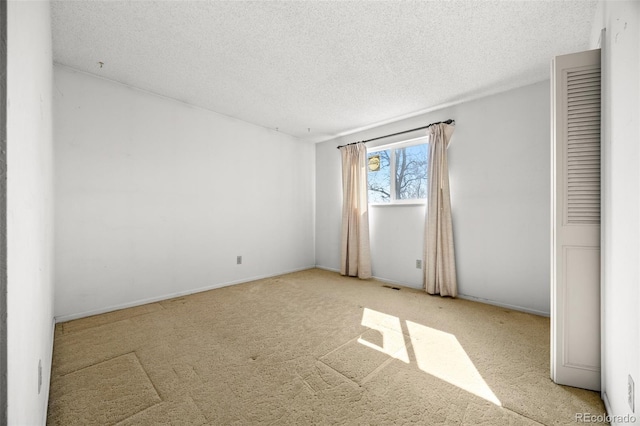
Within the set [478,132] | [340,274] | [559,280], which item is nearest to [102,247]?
[340,274]

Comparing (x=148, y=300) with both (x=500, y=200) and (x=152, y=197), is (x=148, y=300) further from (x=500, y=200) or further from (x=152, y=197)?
(x=500, y=200)

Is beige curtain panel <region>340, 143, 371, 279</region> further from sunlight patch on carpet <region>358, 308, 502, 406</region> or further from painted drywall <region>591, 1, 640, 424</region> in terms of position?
painted drywall <region>591, 1, 640, 424</region>

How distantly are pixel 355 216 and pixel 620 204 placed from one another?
3.22 metres

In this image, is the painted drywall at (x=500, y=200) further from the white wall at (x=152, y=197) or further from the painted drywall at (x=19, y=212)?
the painted drywall at (x=19, y=212)

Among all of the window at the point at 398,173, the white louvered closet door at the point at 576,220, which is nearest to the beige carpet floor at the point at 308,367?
the white louvered closet door at the point at 576,220

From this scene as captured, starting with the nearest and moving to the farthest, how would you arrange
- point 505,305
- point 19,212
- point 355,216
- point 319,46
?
point 19,212
point 319,46
point 505,305
point 355,216

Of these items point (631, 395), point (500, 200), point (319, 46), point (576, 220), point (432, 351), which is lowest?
point (432, 351)

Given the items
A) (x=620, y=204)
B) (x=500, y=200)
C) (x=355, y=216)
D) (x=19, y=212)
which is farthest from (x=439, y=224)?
(x=19, y=212)

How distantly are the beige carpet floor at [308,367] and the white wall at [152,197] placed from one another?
0.47 m

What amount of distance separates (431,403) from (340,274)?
3038mm

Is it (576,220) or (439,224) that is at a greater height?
(576,220)

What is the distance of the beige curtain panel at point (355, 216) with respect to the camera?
4207 mm

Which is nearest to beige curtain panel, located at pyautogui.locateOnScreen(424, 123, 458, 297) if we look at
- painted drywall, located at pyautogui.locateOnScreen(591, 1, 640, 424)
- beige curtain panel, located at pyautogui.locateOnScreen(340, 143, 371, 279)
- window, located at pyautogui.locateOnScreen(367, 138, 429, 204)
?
window, located at pyautogui.locateOnScreen(367, 138, 429, 204)

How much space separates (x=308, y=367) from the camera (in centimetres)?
178
